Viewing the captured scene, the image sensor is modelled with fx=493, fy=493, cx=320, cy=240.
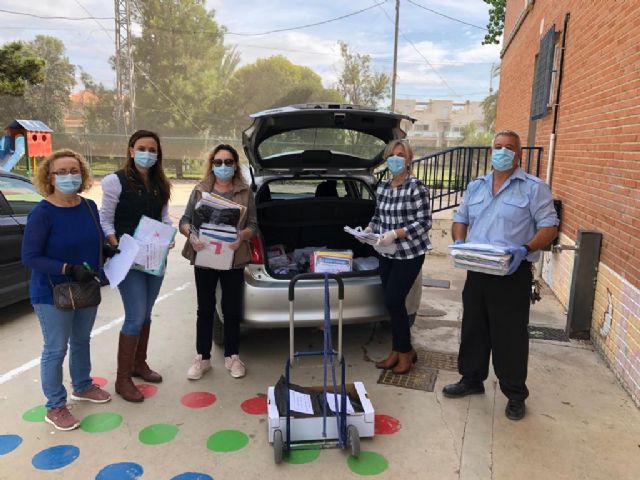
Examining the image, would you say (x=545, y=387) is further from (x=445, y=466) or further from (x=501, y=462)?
(x=445, y=466)

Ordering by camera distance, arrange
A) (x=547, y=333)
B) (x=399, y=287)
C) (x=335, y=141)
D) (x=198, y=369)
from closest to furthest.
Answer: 1. (x=399, y=287)
2. (x=198, y=369)
3. (x=547, y=333)
4. (x=335, y=141)

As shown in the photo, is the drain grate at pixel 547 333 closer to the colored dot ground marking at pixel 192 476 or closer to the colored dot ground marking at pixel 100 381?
the colored dot ground marking at pixel 192 476

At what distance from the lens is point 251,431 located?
9.73 ft

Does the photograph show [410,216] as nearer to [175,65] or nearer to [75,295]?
[75,295]

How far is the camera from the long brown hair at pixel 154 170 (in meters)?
3.21

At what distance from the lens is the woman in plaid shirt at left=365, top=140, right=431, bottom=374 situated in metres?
3.44

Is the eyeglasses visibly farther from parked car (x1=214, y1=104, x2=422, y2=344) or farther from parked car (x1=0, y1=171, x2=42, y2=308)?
parked car (x1=0, y1=171, x2=42, y2=308)

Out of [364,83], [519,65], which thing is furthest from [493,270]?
[364,83]

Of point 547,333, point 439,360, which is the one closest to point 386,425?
point 439,360

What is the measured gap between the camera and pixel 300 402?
2957 mm

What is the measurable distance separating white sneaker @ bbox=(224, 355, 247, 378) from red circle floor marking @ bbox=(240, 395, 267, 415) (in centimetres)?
31

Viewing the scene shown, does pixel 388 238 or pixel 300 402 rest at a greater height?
pixel 388 238

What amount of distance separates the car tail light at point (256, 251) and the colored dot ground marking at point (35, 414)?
1652 millimetres

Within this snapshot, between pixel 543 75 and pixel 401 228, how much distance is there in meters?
4.98
